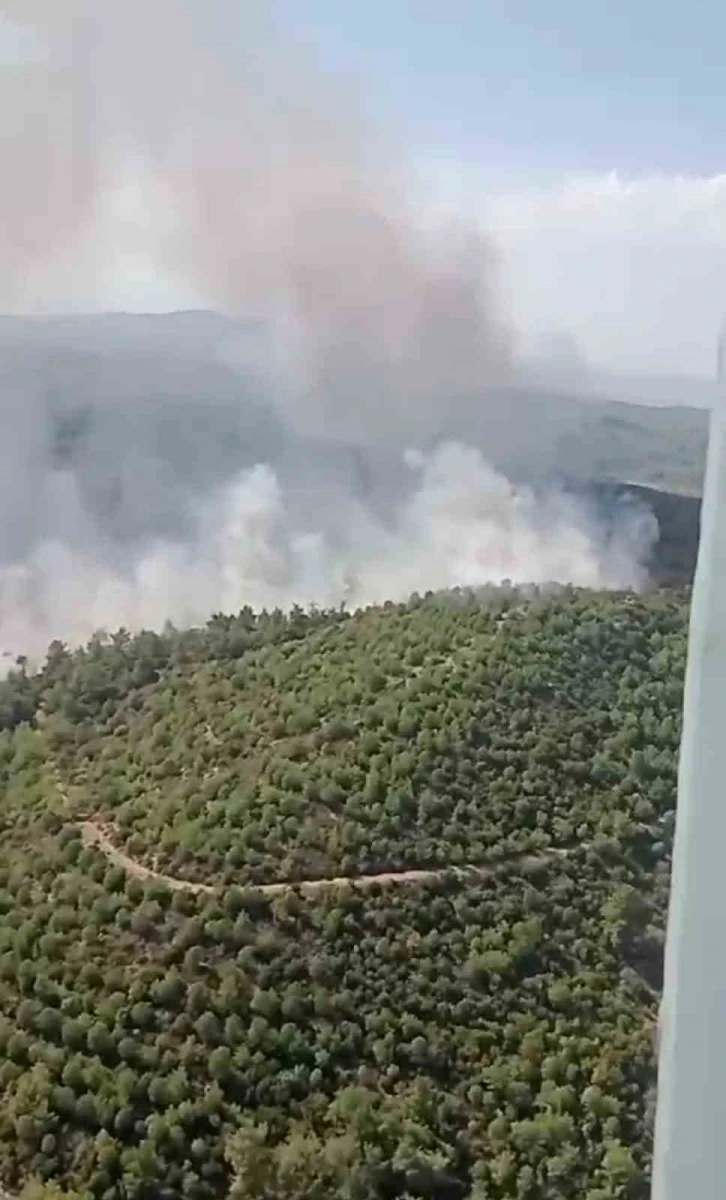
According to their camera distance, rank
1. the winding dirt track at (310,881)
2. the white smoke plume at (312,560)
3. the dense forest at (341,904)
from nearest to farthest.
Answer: the dense forest at (341,904) < the winding dirt track at (310,881) < the white smoke plume at (312,560)

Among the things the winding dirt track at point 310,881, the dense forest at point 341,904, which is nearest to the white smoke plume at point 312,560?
the dense forest at point 341,904

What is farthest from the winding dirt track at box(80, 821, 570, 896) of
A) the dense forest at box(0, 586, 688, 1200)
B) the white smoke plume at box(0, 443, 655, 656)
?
the white smoke plume at box(0, 443, 655, 656)

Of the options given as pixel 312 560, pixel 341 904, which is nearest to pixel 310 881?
pixel 341 904

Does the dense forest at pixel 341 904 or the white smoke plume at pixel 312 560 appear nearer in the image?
the dense forest at pixel 341 904

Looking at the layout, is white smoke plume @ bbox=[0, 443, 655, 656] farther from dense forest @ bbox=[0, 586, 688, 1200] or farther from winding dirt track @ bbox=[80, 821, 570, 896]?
winding dirt track @ bbox=[80, 821, 570, 896]

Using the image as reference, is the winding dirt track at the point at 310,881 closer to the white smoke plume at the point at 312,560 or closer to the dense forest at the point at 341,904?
the dense forest at the point at 341,904

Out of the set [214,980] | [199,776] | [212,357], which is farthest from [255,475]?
[214,980]

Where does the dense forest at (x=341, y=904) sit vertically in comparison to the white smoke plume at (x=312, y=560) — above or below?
below

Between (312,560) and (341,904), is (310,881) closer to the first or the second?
(341,904)
